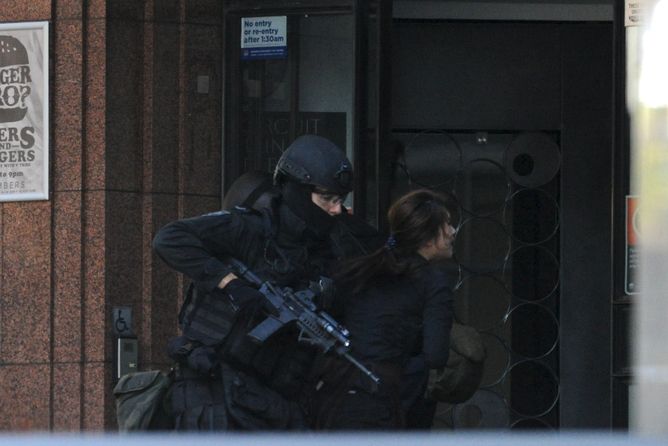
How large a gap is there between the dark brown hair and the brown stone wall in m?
3.06

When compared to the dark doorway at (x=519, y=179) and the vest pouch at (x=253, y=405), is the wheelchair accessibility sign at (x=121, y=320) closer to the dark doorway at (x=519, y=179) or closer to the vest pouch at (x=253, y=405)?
the dark doorway at (x=519, y=179)

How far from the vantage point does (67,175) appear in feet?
26.8

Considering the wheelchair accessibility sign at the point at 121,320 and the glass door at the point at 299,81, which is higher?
the glass door at the point at 299,81

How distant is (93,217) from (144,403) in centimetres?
316

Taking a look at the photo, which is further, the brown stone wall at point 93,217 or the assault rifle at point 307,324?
the brown stone wall at point 93,217

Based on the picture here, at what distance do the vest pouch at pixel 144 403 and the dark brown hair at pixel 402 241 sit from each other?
690 millimetres

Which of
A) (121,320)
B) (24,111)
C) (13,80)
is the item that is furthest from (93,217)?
(13,80)

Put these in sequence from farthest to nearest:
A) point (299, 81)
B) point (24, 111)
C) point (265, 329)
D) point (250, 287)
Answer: point (299, 81) → point (24, 111) → point (250, 287) → point (265, 329)

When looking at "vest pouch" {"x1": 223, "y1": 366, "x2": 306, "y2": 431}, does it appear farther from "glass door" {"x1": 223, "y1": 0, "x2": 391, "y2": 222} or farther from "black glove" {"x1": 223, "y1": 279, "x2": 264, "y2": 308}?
"glass door" {"x1": 223, "y1": 0, "x2": 391, "y2": 222}

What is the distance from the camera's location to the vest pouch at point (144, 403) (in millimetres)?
5062

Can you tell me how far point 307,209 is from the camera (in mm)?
5164

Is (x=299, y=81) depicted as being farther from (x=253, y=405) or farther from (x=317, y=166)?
(x=253, y=405)

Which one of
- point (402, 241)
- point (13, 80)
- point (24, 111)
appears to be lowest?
point (402, 241)

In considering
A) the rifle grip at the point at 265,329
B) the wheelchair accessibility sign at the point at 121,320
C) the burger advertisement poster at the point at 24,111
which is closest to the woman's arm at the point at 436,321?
the rifle grip at the point at 265,329
